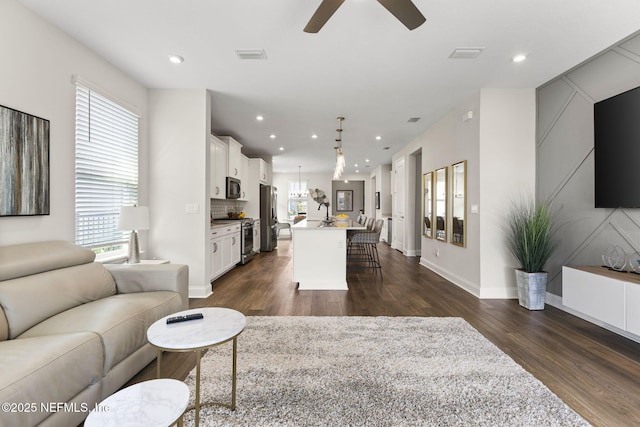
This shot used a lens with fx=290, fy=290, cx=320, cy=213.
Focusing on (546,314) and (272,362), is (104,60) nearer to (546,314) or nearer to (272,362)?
(272,362)

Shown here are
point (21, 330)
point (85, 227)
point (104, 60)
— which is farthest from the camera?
point (104, 60)

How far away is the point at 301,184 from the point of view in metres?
12.1

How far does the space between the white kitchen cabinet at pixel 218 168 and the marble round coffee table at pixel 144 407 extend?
13.7 ft

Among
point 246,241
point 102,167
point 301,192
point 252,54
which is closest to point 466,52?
point 252,54

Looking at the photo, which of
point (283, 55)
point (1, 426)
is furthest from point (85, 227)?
point (283, 55)

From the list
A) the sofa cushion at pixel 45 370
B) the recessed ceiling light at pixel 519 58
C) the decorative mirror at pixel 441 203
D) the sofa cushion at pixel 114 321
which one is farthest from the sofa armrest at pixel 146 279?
the decorative mirror at pixel 441 203

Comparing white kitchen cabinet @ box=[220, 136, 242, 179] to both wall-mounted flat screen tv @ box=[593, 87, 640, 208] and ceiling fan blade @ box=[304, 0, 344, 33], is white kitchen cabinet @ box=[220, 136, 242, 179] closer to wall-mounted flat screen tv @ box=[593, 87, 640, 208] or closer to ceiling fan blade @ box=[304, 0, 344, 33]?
ceiling fan blade @ box=[304, 0, 344, 33]

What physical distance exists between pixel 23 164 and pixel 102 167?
2.83 feet

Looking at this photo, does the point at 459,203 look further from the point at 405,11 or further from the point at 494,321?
the point at 405,11

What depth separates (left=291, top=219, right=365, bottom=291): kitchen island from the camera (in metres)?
4.18

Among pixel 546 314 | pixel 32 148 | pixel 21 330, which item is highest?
pixel 32 148

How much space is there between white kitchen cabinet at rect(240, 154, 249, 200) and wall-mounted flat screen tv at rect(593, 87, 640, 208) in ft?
19.2

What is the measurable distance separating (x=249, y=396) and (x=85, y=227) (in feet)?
7.77

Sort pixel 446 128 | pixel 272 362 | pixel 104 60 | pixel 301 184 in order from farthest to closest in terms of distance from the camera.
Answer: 1. pixel 301 184
2. pixel 446 128
3. pixel 104 60
4. pixel 272 362
